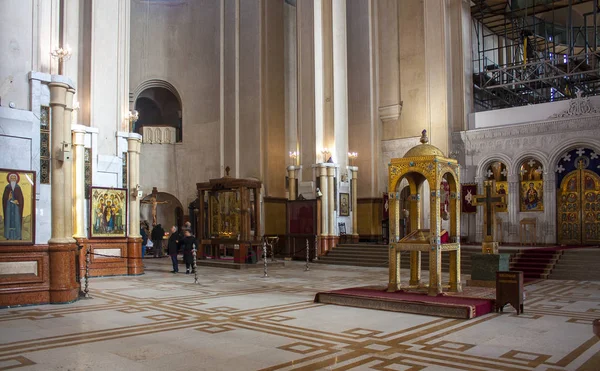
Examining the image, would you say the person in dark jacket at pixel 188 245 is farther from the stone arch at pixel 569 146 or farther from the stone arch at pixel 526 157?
the stone arch at pixel 569 146

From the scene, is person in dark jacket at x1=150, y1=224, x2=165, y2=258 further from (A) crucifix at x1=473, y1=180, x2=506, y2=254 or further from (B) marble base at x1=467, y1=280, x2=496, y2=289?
(B) marble base at x1=467, y1=280, x2=496, y2=289

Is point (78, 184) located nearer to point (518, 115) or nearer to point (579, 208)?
point (518, 115)

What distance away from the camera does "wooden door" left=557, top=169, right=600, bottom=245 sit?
20609 mm

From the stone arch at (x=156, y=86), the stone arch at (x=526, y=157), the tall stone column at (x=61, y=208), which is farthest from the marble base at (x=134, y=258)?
the stone arch at (x=526, y=157)

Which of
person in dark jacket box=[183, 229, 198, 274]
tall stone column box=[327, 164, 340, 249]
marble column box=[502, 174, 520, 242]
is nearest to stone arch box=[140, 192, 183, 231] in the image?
tall stone column box=[327, 164, 340, 249]

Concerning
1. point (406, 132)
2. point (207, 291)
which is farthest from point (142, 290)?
point (406, 132)

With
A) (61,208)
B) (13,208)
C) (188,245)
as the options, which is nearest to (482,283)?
(188,245)

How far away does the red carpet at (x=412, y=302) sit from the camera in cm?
859

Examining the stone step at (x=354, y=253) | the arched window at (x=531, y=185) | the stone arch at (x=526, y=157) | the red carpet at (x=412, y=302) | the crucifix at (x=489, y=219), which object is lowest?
the stone step at (x=354, y=253)

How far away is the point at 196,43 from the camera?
92.4 ft

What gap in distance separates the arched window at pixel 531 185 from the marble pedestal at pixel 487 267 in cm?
1069

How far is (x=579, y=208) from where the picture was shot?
20.9 meters

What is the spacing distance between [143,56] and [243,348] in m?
24.2

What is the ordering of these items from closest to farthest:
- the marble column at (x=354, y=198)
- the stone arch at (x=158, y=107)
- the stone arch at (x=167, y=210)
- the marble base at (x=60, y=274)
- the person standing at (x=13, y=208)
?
the person standing at (x=13, y=208) < the marble base at (x=60, y=274) < the marble column at (x=354, y=198) < the stone arch at (x=167, y=210) < the stone arch at (x=158, y=107)
